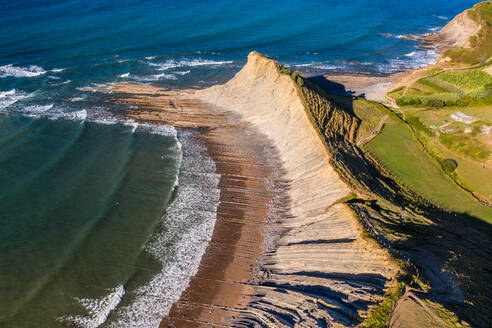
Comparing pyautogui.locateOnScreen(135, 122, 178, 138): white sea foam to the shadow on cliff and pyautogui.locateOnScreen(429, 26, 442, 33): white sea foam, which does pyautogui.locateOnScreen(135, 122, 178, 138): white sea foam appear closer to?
the shadow on cliff

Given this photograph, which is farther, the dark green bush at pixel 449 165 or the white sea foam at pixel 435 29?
the white sea foam at pixel 435 29

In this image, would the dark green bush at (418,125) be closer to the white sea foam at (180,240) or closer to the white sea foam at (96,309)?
the white sea foam at (180,240)

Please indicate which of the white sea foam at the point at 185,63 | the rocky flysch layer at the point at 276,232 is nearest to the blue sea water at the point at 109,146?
the white sea foam at the point at 185,63

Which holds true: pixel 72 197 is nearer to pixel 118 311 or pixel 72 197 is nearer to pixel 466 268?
pixel 118 311

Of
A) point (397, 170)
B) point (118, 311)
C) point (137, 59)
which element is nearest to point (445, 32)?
point (397, 170)

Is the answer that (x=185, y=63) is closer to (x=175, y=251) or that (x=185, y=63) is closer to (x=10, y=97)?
(x=10, y=97)

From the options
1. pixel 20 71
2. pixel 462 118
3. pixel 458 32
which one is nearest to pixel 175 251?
pixel 462 118
